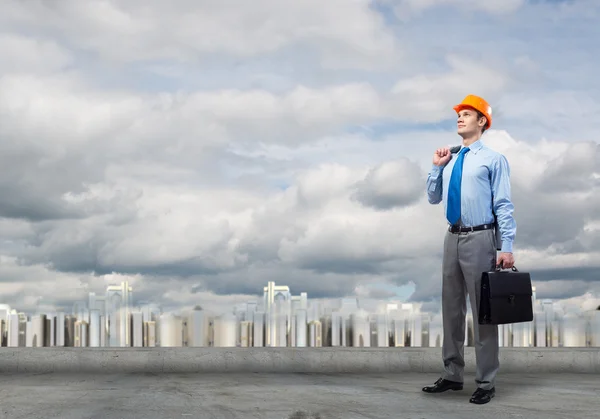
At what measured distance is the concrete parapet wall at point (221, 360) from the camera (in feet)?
22.8

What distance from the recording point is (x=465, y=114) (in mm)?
5203

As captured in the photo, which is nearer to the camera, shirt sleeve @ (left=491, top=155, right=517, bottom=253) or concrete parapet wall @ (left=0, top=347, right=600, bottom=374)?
shirt sleeve @ (left=491, top=155, right=517, bottom=253)

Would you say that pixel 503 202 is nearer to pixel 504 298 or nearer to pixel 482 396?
pixel 504 298

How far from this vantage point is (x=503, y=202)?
A: 495 centimetres

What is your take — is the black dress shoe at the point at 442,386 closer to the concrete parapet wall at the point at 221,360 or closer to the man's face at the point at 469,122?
the concrete parapet wall at the point at 221,360

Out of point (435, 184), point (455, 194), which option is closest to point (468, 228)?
point (455, 194)

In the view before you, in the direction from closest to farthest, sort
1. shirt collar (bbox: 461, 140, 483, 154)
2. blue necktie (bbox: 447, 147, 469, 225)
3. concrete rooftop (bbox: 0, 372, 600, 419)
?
concrete rooftop (bbox: 0, 372, 600, 419) → blue necktie (bbox: 447, 147, 469, 225) → shirt collar (bbox: 461, 140, 483, 154)

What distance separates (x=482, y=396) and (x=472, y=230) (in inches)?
45.0

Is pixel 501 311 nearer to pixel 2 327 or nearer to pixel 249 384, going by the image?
pixel 249 384

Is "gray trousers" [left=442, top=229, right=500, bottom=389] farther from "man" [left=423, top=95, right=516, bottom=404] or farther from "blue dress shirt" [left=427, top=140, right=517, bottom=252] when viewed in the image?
"blue dress shirt" [left=427, top=140, right=517, bottom=252]

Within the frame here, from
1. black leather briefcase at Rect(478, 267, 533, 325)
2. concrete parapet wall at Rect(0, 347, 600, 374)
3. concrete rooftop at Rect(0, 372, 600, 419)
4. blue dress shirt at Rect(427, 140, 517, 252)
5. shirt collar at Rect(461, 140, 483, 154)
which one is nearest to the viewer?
concrete rooftop at Rect(0, 372, 600, 419)

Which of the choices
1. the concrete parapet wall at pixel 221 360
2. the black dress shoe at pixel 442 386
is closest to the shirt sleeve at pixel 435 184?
the black dress shoe at pixel 442 386

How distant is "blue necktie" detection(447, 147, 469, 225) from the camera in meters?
5.05

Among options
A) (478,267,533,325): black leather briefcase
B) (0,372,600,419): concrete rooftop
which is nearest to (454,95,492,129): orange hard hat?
(478,267,533,325): black leather briefcase
